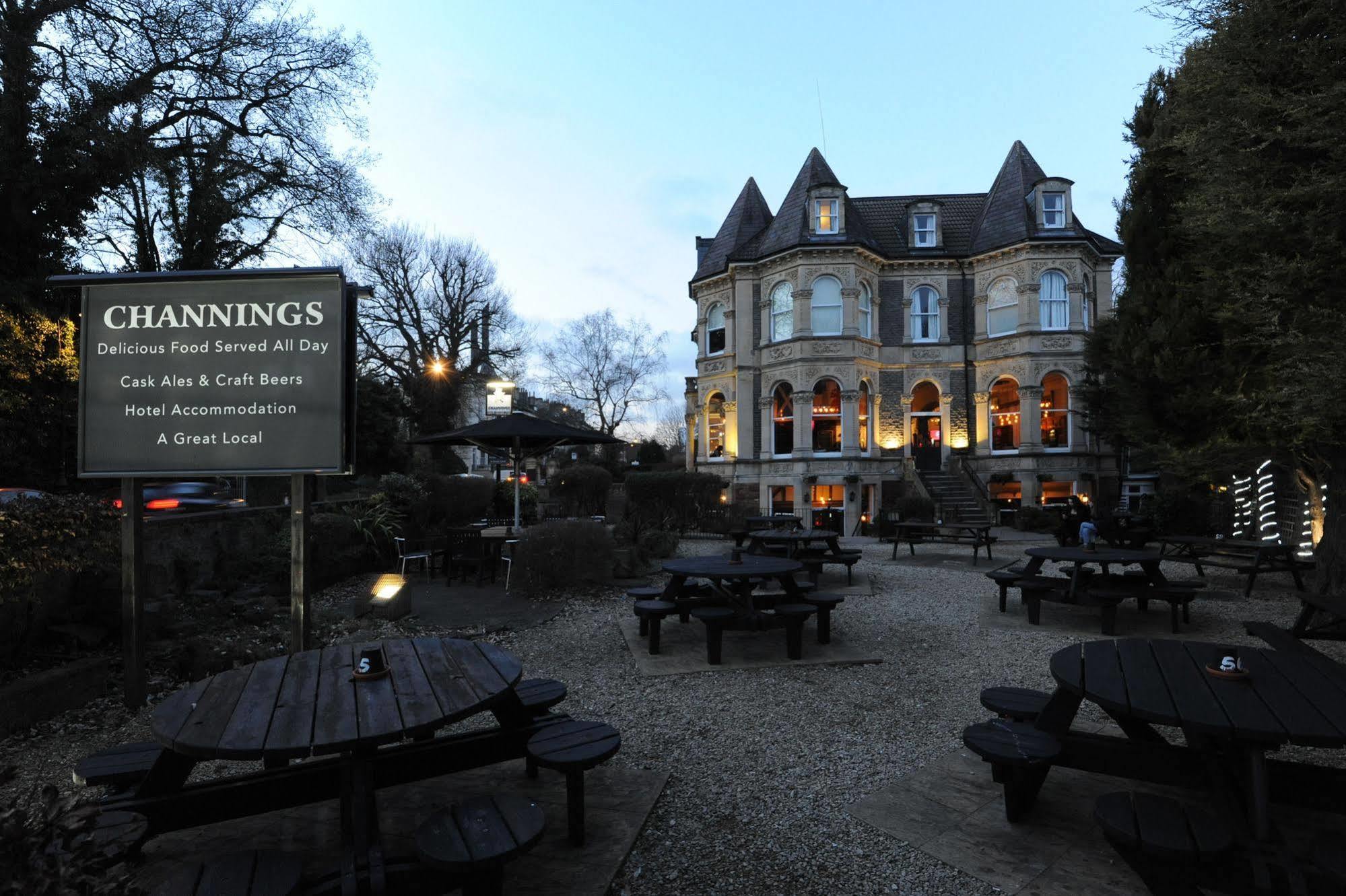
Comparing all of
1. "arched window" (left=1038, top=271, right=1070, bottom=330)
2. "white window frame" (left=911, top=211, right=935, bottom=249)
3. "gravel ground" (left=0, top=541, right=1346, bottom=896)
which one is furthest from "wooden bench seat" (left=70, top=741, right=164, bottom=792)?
"white window frame" (left=911, top=211, right=935, bottom=249)

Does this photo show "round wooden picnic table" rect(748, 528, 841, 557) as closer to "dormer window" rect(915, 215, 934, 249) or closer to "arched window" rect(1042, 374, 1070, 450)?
"arched window" rect(1042, 374, 1070, 450)

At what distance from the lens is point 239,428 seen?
16.7 feet

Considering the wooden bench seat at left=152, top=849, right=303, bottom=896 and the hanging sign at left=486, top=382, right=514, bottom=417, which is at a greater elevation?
the hanging sign at left=486, top=382, right=514, bottom=417

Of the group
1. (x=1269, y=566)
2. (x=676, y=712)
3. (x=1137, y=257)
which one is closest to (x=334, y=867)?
(x=676, y=712)

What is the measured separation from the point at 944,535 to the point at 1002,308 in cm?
1014

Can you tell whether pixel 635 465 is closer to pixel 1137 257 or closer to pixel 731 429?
pixel 731 429

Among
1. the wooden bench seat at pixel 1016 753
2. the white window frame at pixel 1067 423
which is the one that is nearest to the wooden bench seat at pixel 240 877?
the wooden bench seat at pixel 1016 753

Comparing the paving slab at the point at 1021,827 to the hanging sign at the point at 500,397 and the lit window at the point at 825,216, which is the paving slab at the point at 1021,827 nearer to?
the hanging sign at the point at 500,397

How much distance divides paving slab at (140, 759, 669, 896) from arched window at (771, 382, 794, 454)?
18298mm

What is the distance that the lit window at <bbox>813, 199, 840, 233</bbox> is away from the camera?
69.2 ft

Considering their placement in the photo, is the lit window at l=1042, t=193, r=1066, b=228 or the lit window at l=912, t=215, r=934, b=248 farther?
the lit window at l=912, t=215, r=934, b=248

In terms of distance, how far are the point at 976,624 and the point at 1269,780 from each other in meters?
4.94

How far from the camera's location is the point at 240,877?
2182mm

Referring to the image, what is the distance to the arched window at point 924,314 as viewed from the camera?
22531mm
